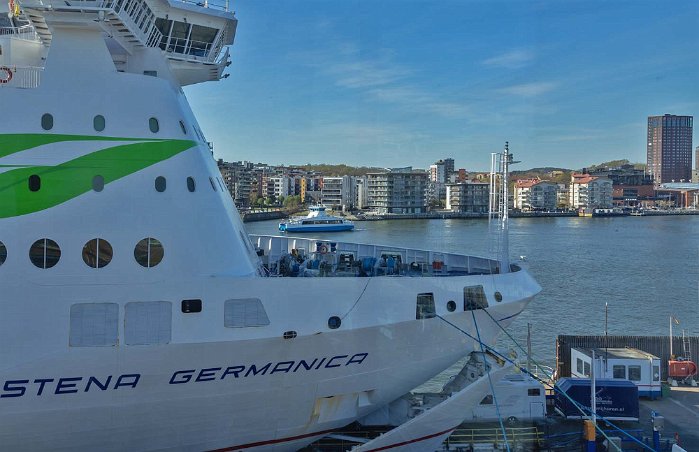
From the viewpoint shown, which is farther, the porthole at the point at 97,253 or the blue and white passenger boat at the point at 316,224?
the blue and white passenger boat at the point at 316,224

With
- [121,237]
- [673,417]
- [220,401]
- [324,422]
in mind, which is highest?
[121,237]

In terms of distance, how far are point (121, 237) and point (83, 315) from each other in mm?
861

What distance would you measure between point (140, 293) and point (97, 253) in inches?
23.4

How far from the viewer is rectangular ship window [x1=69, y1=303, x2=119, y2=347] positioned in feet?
20.3

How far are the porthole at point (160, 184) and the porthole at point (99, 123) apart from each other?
2.54ft

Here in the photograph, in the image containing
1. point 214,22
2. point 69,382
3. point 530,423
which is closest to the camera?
point 69,382

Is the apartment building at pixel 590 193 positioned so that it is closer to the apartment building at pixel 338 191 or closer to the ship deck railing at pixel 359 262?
the apartment building at pixel 338 191

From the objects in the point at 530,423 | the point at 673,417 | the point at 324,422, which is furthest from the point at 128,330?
the point at 673,417

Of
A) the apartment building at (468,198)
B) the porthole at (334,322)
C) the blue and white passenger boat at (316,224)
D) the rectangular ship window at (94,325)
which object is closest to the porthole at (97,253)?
the rectangular ship window at (94,325)

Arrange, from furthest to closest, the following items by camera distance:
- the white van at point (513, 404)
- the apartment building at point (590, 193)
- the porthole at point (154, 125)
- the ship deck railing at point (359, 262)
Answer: the apartment building at point (590, 193) → the white van at point (513, 404) → the ship deck railing at point (359, 262) → the porthole at point (154, 125)

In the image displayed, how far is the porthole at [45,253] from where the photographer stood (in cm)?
→ 624

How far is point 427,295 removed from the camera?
7594 mm

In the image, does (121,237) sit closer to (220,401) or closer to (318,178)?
(220,401)

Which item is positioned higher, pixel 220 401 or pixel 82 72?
pixel 82 72
